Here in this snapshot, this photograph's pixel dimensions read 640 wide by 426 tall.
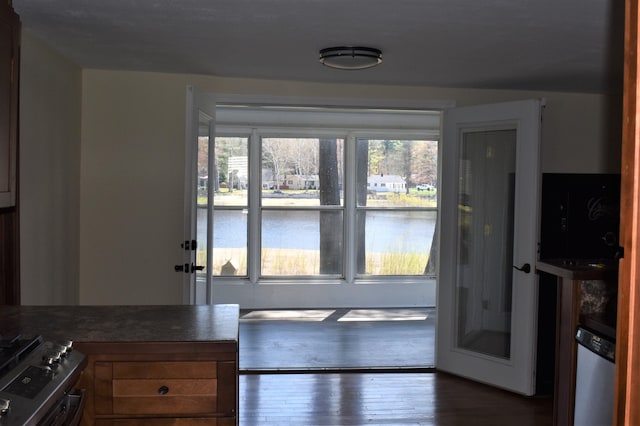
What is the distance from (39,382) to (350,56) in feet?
7.97

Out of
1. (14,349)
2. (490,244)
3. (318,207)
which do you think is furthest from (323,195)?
(14,349)

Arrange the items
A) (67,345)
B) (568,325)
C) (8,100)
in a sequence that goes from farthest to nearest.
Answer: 1. (568,325)
2. (8,100)
3. (67,345)

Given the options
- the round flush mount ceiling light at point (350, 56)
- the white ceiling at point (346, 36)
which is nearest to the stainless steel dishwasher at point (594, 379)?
the white ceiling at point (346, 36)

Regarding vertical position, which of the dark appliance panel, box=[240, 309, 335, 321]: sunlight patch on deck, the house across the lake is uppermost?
the house across the lake

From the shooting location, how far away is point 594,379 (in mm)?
2686

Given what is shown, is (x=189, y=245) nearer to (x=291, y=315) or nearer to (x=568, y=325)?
(x=568, y=325)

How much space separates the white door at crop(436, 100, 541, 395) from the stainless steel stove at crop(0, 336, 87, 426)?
322 cm

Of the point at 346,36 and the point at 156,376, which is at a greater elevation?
the point at 346,36

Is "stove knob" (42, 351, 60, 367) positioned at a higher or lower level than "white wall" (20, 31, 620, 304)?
lower

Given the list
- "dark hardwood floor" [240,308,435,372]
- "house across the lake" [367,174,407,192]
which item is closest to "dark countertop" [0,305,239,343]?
"dark hardwood floor" [240,308,435,372]

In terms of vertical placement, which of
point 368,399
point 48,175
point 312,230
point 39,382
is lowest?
point 368,399

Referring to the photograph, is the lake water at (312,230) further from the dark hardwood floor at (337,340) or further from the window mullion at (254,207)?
the dark hardwood floor at (337,340)

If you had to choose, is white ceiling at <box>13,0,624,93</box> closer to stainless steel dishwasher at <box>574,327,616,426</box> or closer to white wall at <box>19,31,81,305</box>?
white wall at <box>19,31,81,305</box>

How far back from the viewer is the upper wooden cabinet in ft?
7.43
